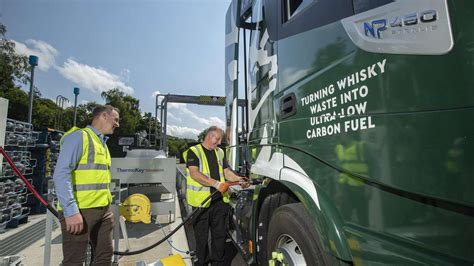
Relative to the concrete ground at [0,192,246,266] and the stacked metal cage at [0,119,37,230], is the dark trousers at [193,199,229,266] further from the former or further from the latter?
the stacked metal cage at [0,119,37,230]

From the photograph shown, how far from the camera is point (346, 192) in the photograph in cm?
137

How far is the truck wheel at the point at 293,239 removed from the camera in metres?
1.61

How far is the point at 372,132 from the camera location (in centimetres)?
124

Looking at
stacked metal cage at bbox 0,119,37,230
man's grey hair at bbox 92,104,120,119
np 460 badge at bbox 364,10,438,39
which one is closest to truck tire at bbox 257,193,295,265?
np 460 badge at bbox 364,10,438,39

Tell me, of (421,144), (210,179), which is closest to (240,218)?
(210,179)

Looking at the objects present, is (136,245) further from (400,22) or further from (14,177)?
(400,22)

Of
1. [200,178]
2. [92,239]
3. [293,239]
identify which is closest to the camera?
[293,239]

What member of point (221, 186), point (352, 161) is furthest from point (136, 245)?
point (352, 161)

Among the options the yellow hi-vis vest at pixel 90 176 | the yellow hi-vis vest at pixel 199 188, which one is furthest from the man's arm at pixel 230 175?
the yellow hi-vis vest at pixel 90 176

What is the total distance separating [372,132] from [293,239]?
0.87 meters

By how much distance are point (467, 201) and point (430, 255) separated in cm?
25

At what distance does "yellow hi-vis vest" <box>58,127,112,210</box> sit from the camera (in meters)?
2.47

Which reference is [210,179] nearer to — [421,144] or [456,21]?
[421,144]

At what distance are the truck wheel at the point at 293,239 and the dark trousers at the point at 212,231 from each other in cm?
131
